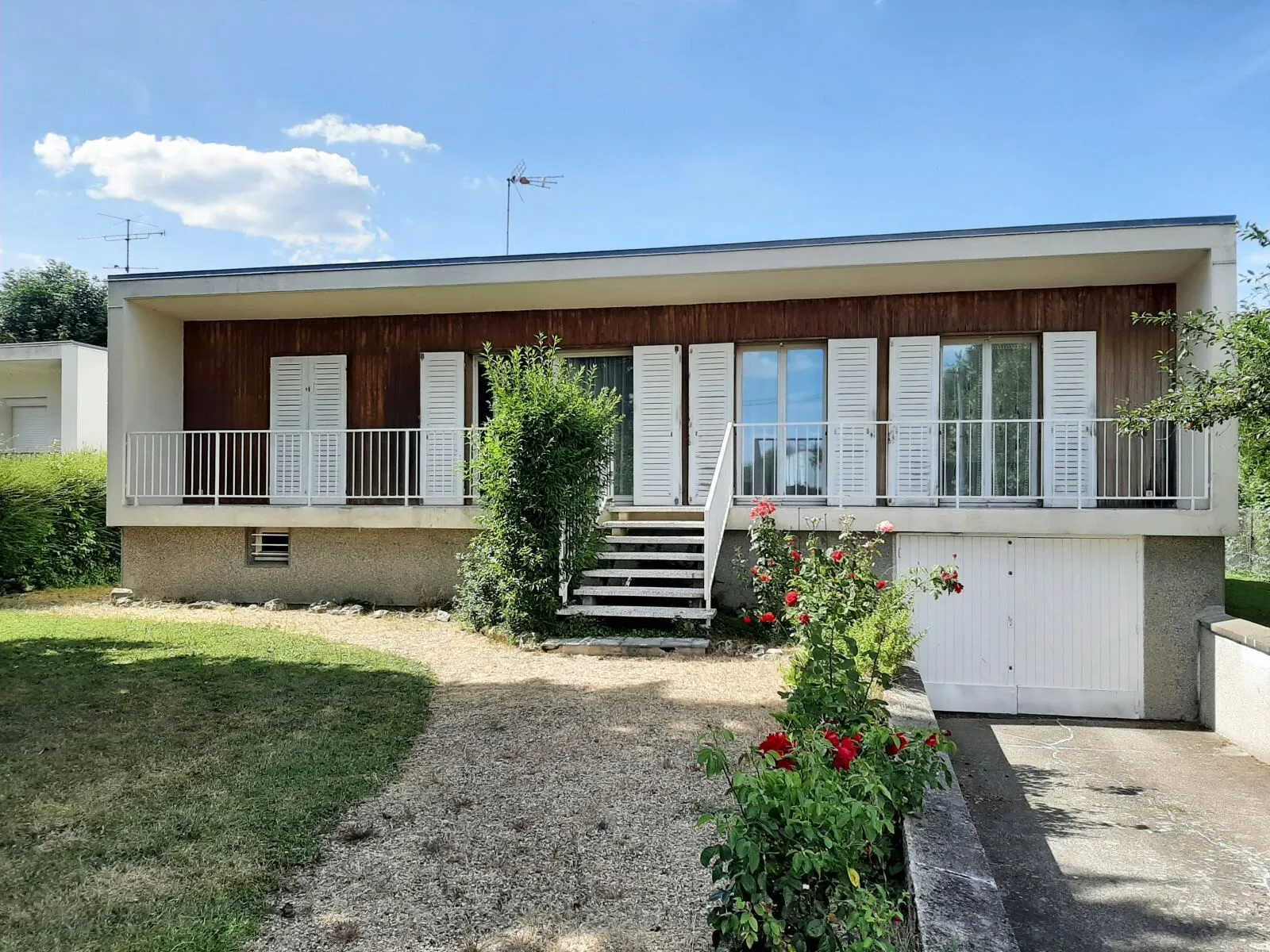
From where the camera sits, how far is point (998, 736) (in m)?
6.47

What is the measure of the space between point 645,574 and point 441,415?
161 inches

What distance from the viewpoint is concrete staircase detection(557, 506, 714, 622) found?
7.71m

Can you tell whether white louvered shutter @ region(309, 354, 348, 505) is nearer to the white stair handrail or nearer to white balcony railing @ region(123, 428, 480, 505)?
white balcony railing @ region(123, 428, 480, 505)

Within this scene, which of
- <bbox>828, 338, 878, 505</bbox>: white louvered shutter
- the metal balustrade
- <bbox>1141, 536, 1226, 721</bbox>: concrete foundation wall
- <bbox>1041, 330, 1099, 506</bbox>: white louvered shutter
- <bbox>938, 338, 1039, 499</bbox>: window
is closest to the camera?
<bbox>1141, 536, 1226, 721</bbox>: concrete foundation wall

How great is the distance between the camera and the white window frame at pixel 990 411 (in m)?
8.88

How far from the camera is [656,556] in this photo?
8258mm

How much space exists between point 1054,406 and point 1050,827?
602 cm

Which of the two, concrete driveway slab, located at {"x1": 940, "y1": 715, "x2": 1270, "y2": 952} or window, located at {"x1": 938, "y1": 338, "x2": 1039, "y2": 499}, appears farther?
window, located at {"x1": 938, "y1": 338, "x2": 1039, "y2": 499}

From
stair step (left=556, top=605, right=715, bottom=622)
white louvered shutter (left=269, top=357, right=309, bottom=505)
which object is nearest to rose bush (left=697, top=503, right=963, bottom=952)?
stair step (left=556, top=605, right=715, bottom=622)

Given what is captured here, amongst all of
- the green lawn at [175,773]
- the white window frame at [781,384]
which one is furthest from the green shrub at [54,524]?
the white window frame at [781,384]

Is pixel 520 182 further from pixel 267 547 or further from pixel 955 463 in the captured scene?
pixel 955 463


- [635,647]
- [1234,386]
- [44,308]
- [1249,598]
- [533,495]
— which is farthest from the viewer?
[44,308]

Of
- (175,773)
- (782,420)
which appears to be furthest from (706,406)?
(175,773)

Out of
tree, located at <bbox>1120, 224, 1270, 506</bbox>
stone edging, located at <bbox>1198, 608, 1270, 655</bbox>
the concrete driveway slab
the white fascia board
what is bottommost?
Result: the concrete driveway slab
